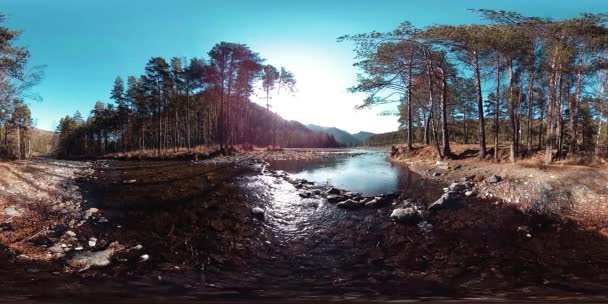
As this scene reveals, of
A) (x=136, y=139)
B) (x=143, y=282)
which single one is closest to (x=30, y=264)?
(x=143, y=282)

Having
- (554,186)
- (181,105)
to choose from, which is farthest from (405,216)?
(181,105)

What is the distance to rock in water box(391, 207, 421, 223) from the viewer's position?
10.8m

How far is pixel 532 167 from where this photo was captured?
15.5 m

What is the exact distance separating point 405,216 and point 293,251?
4.36 metres

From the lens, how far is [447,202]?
12438mm

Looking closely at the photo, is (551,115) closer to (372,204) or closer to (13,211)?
(372,204)

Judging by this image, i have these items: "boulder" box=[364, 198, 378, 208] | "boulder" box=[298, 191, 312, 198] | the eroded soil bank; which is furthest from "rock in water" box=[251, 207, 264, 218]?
"boulder" box=[364, 198, 378, 208]

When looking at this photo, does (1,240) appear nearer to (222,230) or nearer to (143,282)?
(143,282)

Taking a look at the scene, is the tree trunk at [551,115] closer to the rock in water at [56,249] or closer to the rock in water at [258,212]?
the rock in water at [258,212]

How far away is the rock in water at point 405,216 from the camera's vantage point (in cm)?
1076

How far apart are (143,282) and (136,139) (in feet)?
321

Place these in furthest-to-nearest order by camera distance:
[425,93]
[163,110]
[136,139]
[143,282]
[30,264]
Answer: [136,139] → [163,110] → [425,93] → [30,264] → [143,282]

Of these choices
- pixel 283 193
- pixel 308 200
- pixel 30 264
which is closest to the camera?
pixel 30 264

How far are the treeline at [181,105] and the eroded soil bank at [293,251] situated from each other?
101 ft
